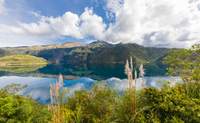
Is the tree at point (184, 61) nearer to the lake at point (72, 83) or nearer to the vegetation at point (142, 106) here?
the lake at point (72, 83)

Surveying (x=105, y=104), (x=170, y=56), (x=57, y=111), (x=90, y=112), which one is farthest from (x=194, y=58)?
(x=57, y=111)

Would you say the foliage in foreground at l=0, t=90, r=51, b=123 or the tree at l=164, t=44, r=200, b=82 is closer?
the foliage in foreground at l=0, t=90, r=51, b=123

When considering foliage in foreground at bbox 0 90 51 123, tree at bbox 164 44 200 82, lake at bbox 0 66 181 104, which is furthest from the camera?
lake at bbox 0 66 181 104

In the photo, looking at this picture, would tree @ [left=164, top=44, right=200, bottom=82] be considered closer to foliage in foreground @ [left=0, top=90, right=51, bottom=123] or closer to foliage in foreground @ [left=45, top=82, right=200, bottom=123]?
foliage in foreground @ [left=45, top=82, right=200, bottom=123]

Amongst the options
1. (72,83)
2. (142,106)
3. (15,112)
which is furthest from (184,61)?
(72,83)

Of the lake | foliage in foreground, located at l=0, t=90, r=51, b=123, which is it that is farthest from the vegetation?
the lake

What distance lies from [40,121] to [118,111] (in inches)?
251

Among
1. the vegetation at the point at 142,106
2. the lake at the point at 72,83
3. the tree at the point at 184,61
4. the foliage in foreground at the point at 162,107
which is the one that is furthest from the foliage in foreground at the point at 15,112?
the tree at the point at 184,61

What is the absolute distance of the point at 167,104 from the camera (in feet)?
31.6

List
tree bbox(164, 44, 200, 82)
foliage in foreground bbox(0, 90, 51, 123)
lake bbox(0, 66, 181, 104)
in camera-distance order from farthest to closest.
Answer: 1. lake bbox(0, 66, 181, 104)
2. tree bbox(164, 44, 200, 82)
3. foliage in foreground bbox(0, 90, 51, 123)

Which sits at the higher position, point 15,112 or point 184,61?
point 184,61

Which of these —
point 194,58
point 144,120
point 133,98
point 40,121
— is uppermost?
point 194,58

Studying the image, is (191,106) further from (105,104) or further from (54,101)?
(105,104)

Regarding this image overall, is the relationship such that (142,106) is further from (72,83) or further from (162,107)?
(72,83)
